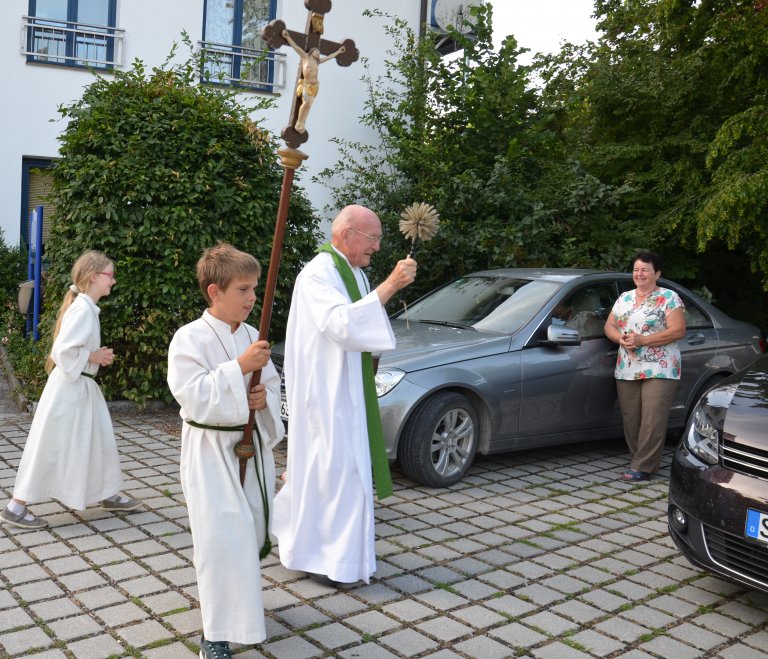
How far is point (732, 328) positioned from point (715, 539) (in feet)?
14.7

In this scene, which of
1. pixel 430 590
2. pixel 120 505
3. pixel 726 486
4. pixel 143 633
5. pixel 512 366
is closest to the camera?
pixel 143 633

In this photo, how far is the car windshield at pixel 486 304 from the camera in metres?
7.12

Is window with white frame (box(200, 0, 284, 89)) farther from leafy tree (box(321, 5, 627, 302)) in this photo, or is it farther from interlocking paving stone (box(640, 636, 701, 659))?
interlocking paving stone (box(640, 636, 701, 659))

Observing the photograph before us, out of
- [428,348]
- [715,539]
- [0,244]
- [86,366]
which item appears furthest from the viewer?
[0,244]

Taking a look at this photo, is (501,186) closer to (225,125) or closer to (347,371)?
(225,125)

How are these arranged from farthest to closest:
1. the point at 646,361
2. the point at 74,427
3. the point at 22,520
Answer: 1. the point at 646,361
2. the point at 74,427
3. the point at 22,520

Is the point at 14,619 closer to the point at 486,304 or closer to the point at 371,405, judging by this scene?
the point at 371,405

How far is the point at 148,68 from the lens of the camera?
14836 mm

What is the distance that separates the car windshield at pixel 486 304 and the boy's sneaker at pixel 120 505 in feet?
8.30

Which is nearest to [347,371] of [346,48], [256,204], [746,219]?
[346,48]

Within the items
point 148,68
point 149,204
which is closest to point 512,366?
point 149,204

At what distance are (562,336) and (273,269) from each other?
4.02 m

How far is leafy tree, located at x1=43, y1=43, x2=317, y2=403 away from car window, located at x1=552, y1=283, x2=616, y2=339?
10.6 ft

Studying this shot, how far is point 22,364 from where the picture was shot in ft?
32.5
